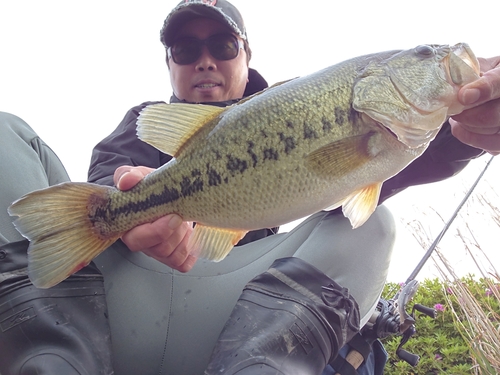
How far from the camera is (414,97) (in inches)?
60.3

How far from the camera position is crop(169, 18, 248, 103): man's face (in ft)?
9.39

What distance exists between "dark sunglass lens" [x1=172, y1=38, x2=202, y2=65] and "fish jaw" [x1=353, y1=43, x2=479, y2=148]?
153cm

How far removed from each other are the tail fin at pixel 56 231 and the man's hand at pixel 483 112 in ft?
4.25

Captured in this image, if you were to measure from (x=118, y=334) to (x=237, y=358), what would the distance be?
0.57 m

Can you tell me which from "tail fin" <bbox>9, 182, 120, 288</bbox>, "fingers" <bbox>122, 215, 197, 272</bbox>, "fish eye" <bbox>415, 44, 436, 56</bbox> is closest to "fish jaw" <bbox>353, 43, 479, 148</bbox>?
"fish eye" <bbox>415, 44, 436, 56</bbox>

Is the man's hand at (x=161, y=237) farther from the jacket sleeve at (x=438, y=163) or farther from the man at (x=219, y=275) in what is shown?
the jacket sleeve at (x=438, y=163)

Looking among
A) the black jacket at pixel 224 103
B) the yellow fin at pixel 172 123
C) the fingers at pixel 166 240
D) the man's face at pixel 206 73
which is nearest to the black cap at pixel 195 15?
the man's face at pixel 206 73

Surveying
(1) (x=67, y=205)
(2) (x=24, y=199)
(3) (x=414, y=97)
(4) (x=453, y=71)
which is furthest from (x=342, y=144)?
(2) (x=24, y=199)

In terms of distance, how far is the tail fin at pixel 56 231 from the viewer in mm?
1517

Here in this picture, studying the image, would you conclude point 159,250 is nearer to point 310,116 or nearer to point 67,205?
point 67,205

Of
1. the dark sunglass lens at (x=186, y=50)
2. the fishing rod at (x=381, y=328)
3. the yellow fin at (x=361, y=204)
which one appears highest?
the dark sunglass lens at (x=186, y=50)

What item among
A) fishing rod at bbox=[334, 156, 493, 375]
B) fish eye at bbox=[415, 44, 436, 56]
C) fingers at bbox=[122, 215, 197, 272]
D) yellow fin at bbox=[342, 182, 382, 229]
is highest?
fish eye at bbox=[415, 44, 436, 56]

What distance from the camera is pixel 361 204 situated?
5.24ft

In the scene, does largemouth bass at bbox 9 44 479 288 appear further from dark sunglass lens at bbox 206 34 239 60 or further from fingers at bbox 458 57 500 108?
dark sunglass lens at bbox 206 34 239 60
